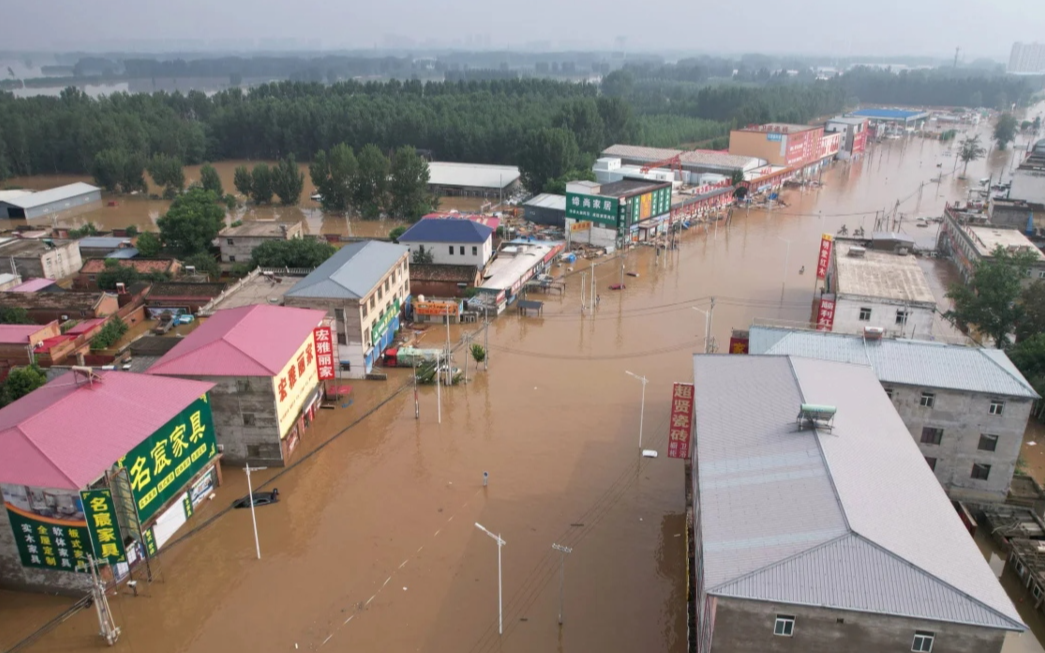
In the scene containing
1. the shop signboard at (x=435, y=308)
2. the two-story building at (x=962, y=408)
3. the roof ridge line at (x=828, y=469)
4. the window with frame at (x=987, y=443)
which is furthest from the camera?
the shop signboard at (x=435, y=308)

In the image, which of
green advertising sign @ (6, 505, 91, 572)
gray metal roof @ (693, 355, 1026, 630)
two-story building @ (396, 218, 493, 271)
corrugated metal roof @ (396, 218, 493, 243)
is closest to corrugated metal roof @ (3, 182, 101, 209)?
corrugated metal roof @ (396, 218, 493, 243)

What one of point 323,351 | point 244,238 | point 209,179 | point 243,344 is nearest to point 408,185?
point 244,238

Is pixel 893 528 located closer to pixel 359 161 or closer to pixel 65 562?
pixel 65 562

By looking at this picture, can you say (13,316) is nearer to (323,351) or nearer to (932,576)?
(323,351)

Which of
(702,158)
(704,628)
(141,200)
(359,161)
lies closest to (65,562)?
(704,628)

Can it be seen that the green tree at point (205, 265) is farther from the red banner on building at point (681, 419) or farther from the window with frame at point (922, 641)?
the window with frame at point (922, 641)

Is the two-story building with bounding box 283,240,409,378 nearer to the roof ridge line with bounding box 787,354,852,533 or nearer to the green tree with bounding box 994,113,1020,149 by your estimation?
the roof ridge line with bounding box 787,354,852,533

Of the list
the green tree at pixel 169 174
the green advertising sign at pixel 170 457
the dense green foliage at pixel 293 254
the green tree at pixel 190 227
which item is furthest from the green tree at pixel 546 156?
the green advertising sign at pixel 170 457
